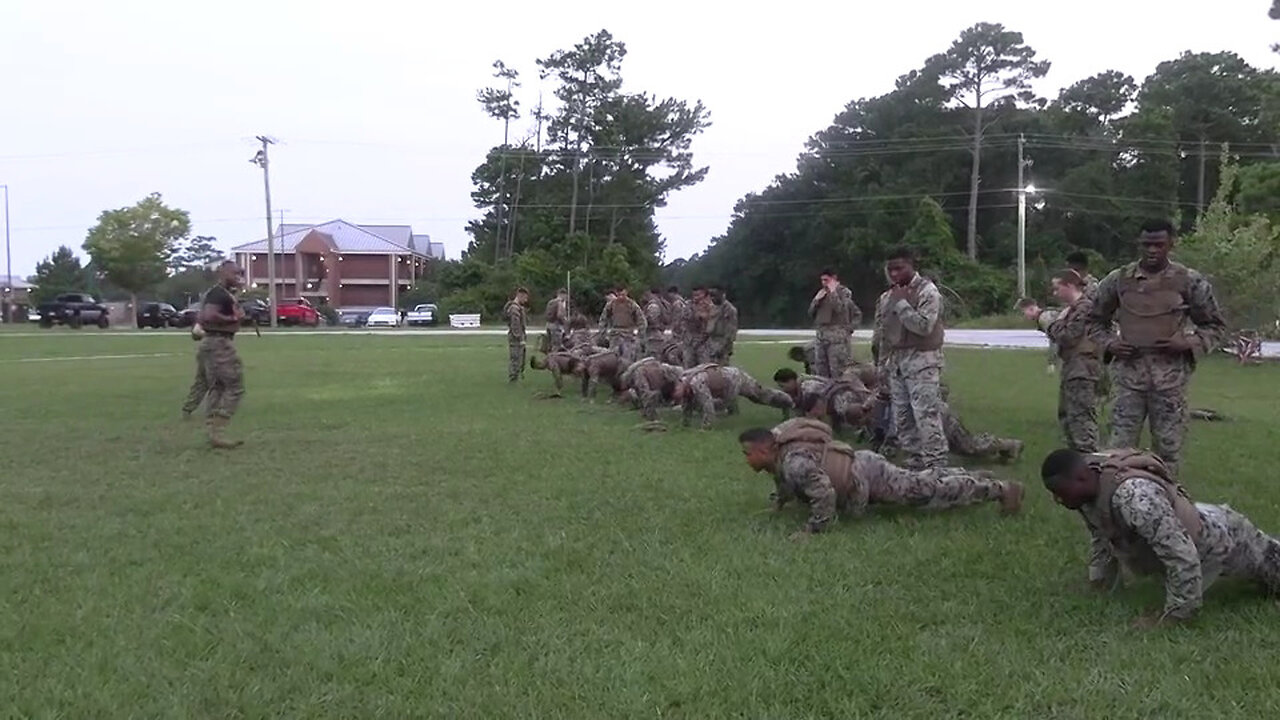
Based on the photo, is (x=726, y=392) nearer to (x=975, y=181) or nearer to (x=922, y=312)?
(x=922, y=312)

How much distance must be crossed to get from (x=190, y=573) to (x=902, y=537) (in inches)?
166

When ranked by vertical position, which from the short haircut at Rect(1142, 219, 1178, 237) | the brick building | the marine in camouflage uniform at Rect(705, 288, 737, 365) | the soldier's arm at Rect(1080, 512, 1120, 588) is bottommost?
the soldier's arm at Rect(1080, 512, 1120, 588)

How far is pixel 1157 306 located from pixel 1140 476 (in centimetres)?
194

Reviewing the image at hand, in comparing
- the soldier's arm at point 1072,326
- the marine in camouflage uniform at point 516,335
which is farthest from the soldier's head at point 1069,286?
the marine in camouflage uniform at point 516,335

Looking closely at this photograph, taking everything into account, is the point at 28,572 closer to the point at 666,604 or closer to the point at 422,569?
the point at 422,569

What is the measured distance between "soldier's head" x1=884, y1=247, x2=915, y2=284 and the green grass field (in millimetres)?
1912

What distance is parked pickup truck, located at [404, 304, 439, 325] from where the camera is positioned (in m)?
58.1

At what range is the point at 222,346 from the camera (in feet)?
37.6

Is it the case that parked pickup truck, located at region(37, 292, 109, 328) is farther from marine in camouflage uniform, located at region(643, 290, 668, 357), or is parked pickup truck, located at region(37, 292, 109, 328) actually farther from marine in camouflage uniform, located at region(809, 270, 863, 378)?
marine in camouflage uniform, located at region(809, 270, 863, 378)

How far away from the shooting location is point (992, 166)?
200ft

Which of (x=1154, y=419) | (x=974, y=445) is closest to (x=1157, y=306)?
(x=1154, y=419)

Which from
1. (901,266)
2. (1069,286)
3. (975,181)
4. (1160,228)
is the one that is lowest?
(1069,286)

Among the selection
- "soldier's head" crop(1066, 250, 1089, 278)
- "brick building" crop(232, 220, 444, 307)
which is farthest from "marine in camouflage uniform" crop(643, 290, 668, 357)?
"brick building" crop(232, 220, 444, 307)

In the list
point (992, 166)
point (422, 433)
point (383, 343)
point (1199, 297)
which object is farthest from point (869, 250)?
point (1199, 297)
